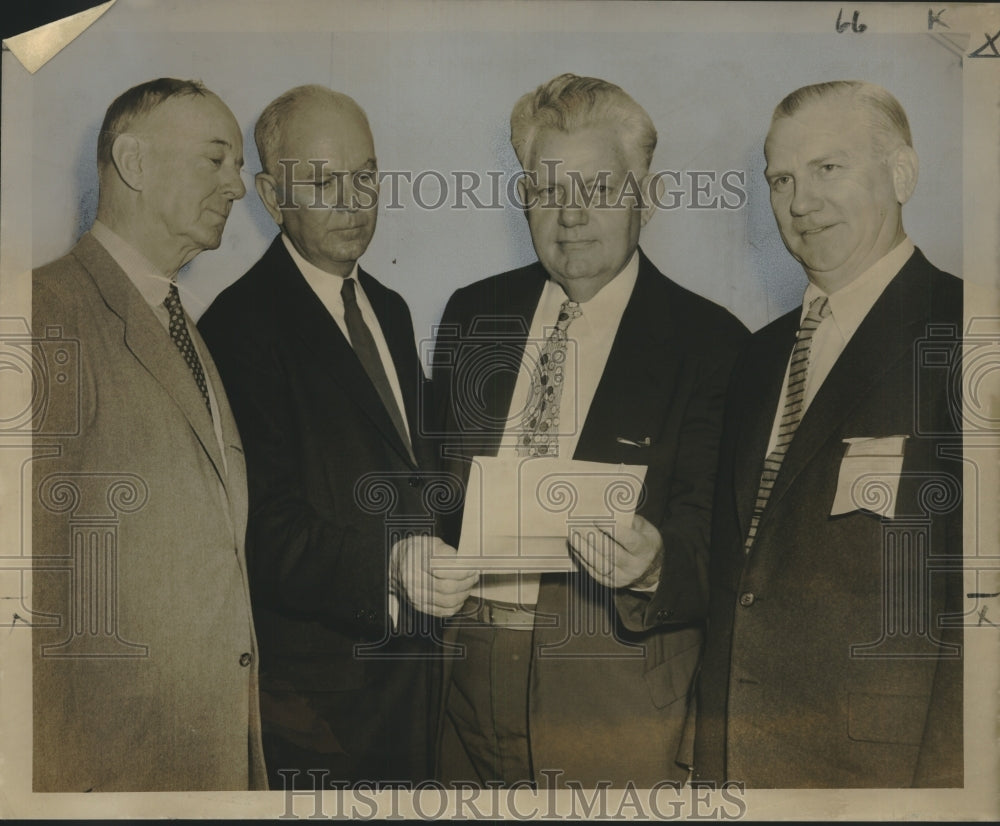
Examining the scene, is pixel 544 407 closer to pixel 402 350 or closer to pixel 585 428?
pixel 585 428

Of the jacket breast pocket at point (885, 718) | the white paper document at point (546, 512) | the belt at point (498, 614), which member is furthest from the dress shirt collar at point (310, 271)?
the jacket breast pocket at point (885, 718)

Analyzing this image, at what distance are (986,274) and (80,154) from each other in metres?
2.78

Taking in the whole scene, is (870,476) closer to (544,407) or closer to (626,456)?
(626,456)

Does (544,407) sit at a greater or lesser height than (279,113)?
lesser

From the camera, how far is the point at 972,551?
3.55m

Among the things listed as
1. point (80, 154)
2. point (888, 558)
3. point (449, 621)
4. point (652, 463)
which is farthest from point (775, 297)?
point (80, 154)

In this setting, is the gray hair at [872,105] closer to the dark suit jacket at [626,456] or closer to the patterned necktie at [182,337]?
the dark suit jacket at [626,456]

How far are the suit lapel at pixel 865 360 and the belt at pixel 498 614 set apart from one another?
81 centimetres

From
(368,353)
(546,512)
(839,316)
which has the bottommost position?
(546,512)

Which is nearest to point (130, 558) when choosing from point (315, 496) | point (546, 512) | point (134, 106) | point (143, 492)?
point (143, 492)

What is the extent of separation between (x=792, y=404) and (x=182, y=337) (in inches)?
72.4

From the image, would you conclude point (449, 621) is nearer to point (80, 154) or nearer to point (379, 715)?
point (379, 715)

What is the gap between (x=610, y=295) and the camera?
351cm

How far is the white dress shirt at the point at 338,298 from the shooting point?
3490 mm
